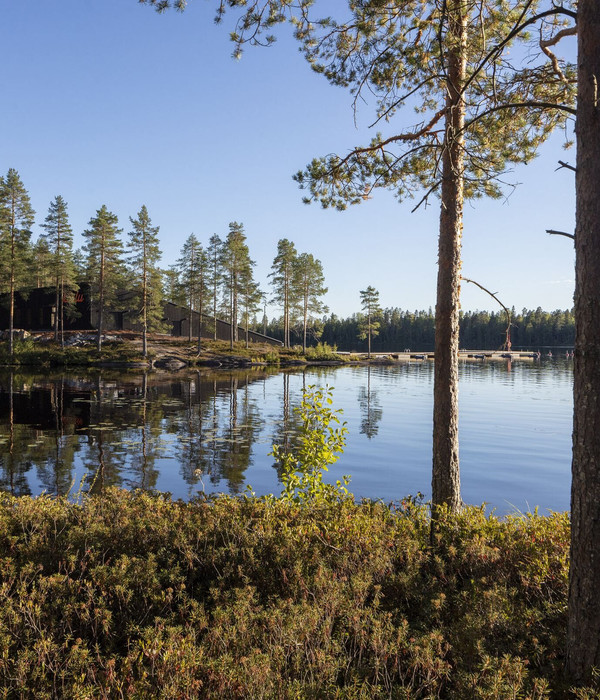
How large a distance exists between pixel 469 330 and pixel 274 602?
161877 millimetres

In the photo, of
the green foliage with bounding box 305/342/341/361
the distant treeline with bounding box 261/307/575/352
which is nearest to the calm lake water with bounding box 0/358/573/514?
the green foliage with bounding box 305/342/341/361

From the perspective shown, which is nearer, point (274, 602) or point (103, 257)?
point (274, 602)

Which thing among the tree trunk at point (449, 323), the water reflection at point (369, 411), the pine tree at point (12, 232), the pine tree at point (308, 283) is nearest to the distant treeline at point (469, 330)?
the pine tree at point (308, 283)

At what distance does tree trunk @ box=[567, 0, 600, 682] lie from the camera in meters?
3.45

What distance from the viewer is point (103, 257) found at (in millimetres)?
50344

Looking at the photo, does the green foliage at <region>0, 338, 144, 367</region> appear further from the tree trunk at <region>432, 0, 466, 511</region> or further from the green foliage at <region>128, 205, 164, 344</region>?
the tree trunk at <region>432, 0, 466, 511</region>

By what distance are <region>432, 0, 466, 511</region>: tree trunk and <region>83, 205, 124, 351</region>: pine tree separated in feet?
158

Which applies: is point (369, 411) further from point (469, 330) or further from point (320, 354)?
point (469, 330)

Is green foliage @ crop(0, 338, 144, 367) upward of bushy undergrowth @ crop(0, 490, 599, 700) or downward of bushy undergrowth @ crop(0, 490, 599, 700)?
upward

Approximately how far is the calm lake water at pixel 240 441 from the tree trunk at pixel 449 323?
1058mm

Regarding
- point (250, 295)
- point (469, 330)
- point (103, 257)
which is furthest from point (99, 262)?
point (469, 330)

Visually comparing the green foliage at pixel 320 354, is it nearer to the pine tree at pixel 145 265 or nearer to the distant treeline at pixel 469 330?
the pine tree at pixel 145 265

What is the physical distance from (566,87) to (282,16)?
3925mm

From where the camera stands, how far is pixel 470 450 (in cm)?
1658
